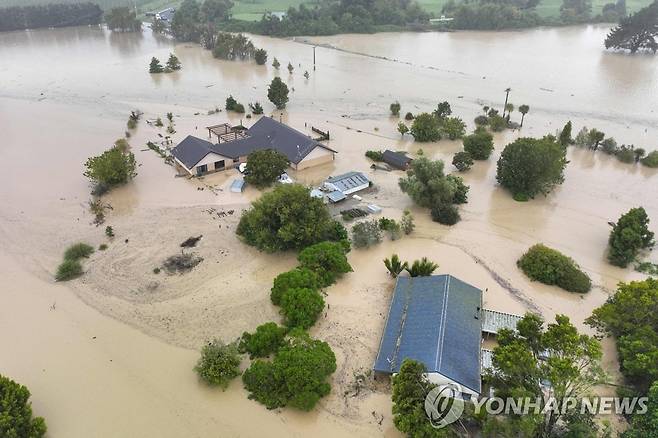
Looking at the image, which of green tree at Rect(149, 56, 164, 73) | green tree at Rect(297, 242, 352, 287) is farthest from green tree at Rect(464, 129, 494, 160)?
green tree at Rect(149, 56, 164, 73)

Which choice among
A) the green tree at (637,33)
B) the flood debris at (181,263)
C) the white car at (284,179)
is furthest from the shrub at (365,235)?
the green tree at (637,33)

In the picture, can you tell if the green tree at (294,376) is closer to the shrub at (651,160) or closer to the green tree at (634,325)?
the green tree at (634,325)

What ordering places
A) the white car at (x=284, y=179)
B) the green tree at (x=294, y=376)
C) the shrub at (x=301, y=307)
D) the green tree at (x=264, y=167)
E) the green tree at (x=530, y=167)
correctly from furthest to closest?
the white car at (x=284, y=179) → the green tree at (x=264, y=167) → the green tree at (x=530, y=167) → the shrub at (x=301, y=307) → the green tree at (x=294, y=376)

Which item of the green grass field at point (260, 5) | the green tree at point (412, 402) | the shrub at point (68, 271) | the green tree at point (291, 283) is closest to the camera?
the green tree at point (412, 402)

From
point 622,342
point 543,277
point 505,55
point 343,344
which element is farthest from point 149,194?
point 505,55

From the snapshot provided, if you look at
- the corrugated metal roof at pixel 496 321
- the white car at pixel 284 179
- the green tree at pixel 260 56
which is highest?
the green tree at pixel 260 56

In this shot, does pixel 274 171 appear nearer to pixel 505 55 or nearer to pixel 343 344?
pixel 343 344

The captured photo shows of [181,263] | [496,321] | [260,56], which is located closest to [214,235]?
[181,263]
